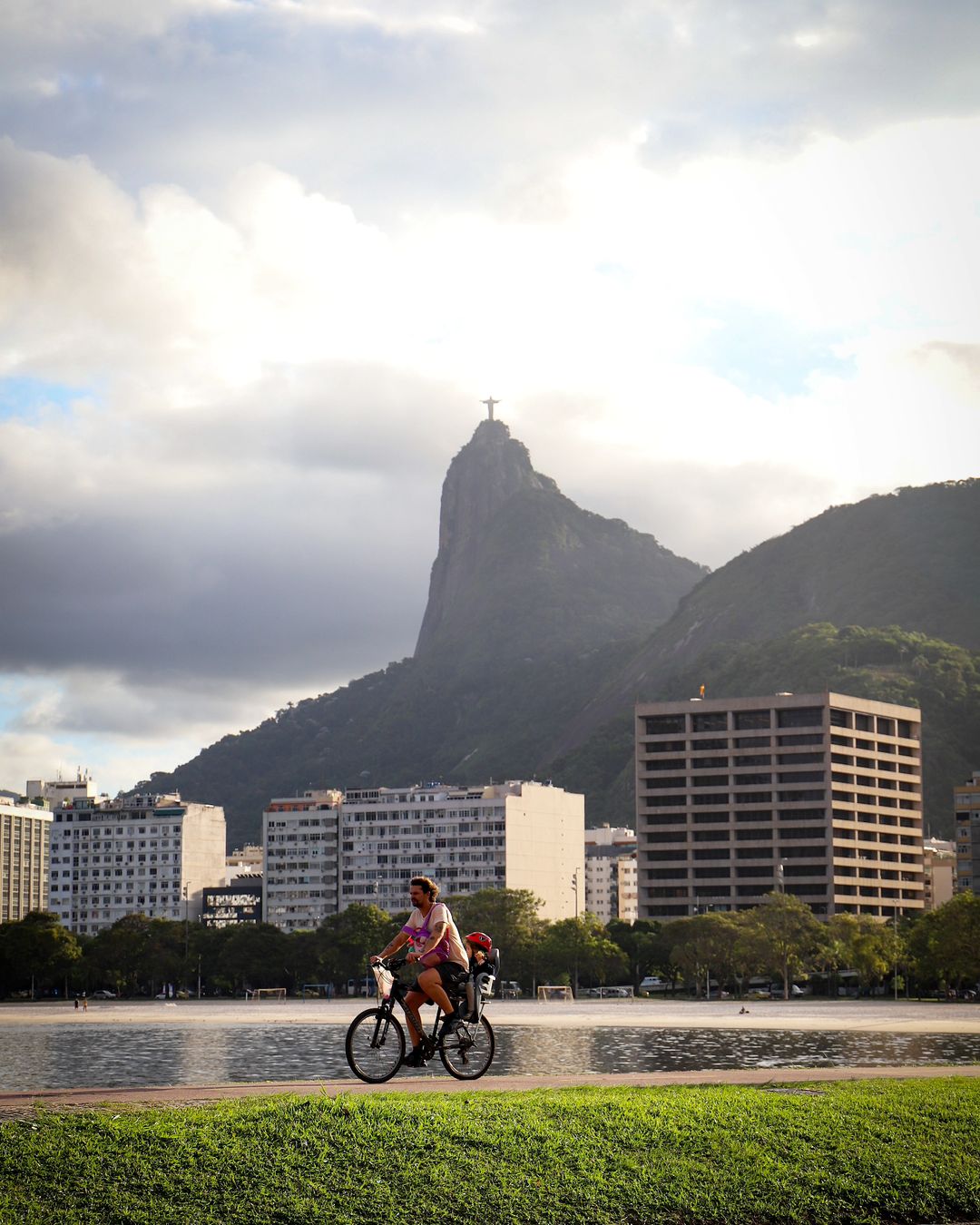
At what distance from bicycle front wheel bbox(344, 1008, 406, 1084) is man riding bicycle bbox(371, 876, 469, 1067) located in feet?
1.47

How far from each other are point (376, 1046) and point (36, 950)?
568ft

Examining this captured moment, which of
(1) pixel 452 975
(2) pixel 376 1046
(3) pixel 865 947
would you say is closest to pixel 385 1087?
(2) pixel 376 1046

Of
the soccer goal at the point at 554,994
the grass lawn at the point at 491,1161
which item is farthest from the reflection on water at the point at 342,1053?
the soccer goal at the point at 554,994

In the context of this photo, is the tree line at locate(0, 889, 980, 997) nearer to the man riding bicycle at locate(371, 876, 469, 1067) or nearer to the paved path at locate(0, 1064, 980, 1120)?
the paved path at locate(0, 1064, 980, 1120)

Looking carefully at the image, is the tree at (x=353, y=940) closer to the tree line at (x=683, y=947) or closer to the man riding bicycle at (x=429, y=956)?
the tree line at (x=683, y=947)

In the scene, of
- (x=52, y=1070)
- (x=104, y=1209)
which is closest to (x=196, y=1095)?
(x=104, y=1209)

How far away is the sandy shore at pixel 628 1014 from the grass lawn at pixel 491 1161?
61147 mm

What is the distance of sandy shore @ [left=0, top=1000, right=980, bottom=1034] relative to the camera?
10112cm

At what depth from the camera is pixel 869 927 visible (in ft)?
575

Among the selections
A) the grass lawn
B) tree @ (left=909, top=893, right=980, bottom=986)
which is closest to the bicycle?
the grass lawn

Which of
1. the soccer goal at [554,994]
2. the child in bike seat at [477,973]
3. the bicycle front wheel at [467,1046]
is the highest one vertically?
the child in bike seat at [477,973]

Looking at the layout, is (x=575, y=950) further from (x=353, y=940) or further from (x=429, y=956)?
(x=429, y=956)

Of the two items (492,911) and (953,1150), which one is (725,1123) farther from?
(492,911)

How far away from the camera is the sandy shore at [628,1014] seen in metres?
101
